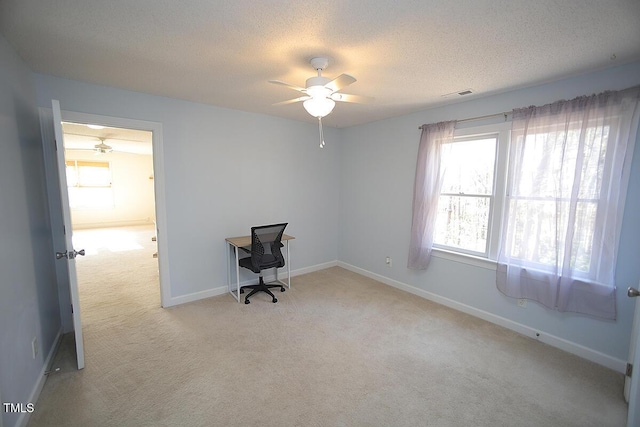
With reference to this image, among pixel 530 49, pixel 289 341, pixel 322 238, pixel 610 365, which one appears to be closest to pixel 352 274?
pixel 322 238

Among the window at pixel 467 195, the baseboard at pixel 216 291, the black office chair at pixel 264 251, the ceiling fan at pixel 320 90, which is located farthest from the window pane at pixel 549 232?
the baseboard at pixel 216 291

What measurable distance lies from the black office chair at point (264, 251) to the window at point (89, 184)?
775 cm

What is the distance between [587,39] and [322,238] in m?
3.83

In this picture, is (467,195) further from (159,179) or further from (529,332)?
(159,179)

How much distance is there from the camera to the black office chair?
328 cm

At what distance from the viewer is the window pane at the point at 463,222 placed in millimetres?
3170

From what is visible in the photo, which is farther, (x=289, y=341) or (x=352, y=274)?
(x=352, y=274)

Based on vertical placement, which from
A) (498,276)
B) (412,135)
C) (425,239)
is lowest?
(498,276)

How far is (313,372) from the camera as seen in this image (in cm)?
220

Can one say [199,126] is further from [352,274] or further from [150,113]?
[352,274]

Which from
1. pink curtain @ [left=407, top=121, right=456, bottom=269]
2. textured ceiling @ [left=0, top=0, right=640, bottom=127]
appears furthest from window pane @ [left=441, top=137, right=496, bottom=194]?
textured ceiling @ [left=0, top=0, right=640, bottom=127]

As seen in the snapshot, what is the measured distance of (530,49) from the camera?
192 cm

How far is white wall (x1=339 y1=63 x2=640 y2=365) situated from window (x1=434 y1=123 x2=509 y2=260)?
0.77ft

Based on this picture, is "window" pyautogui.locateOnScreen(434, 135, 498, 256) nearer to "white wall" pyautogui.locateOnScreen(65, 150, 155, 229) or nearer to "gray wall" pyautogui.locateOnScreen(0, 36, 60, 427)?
"gray wall" pyautogui.locateOnScreen(0, 36, 60, 427)
